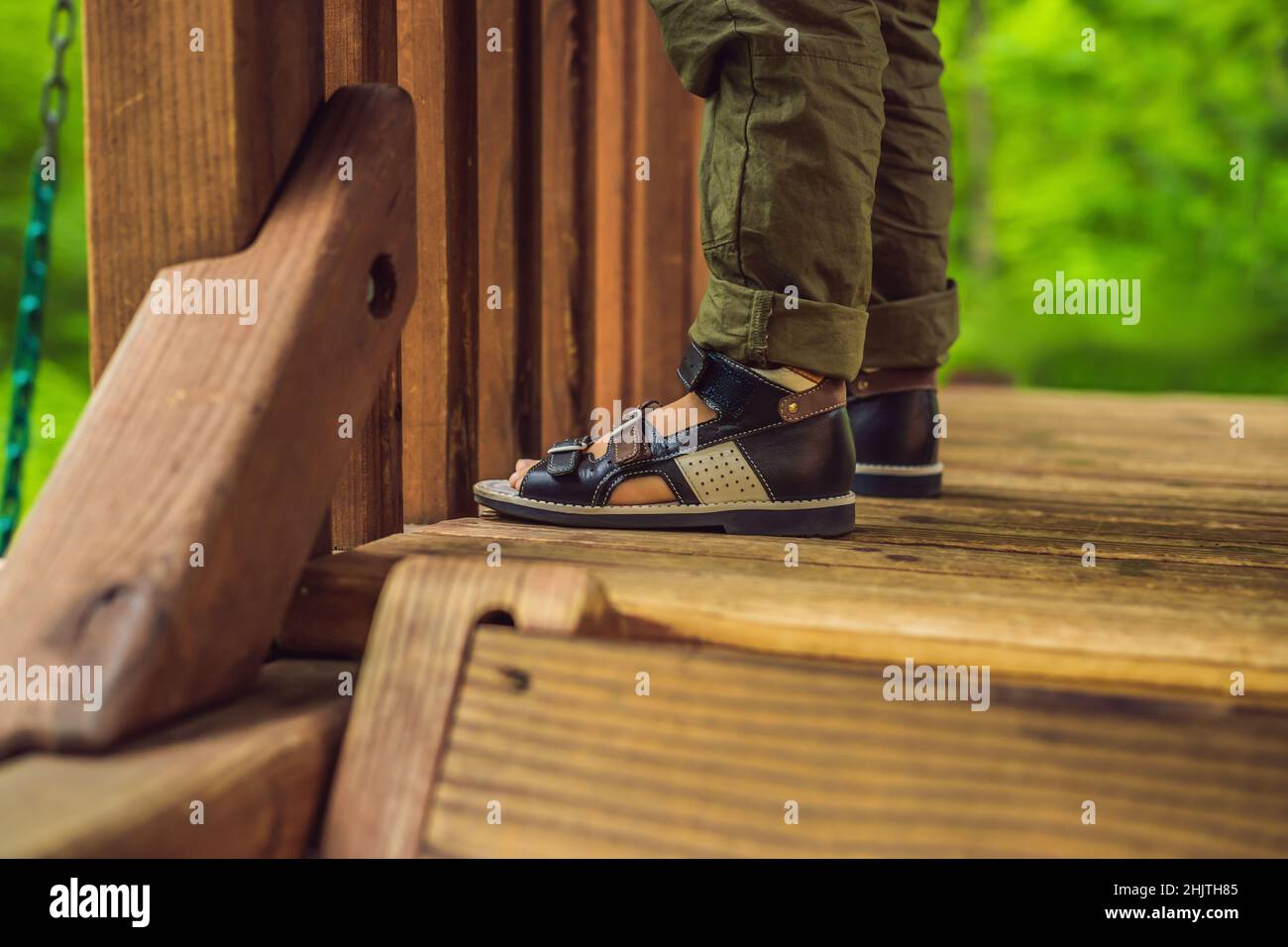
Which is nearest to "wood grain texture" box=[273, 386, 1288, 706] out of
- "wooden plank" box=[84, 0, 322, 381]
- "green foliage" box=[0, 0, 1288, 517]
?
"wooden plank" box=[84, 0, 322, 381]

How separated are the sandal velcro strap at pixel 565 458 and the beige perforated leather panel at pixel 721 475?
0.13 m

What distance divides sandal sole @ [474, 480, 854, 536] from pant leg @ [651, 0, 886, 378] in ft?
0.51

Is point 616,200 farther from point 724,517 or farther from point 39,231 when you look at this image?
point 39,231

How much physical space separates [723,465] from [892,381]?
1.41ft

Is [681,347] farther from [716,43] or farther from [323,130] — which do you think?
[323,130]

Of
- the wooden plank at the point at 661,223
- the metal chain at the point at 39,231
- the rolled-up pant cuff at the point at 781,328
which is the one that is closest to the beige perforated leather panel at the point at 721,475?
the rolled-up pant cuff at the point at 781,328

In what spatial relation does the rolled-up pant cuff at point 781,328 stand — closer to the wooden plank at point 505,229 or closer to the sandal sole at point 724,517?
the sandal sole at point 724,517

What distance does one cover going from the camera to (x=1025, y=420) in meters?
2.95

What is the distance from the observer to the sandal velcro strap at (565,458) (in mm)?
1246

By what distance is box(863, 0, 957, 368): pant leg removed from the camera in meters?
1.48

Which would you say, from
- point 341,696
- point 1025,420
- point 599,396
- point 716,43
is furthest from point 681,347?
point 341,696

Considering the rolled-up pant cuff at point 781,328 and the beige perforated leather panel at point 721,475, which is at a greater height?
the rolled-up pant cuff at point 781,328

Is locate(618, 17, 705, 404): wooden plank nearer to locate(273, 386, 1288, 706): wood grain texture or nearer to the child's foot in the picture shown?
locate(273, 386, 1288, 706): wood grain texture
